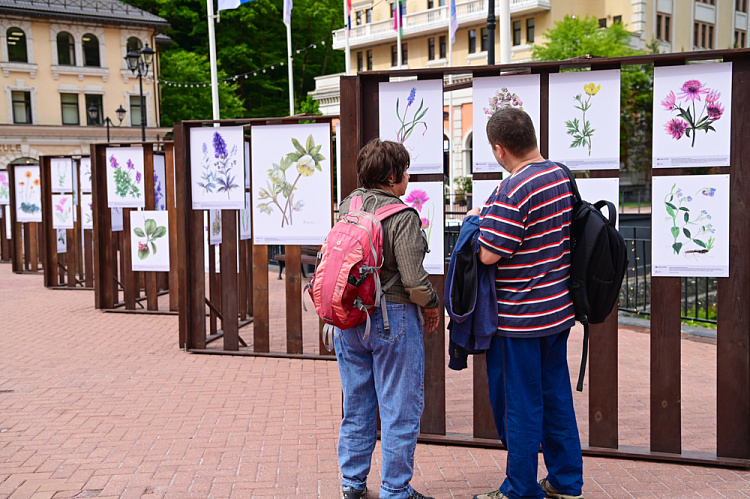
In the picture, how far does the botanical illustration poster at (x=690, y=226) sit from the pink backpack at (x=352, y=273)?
1831 millimetres

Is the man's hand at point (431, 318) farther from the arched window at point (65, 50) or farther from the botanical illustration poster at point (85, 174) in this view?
the arched window at point (65, 50)

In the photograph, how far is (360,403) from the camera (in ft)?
13.0

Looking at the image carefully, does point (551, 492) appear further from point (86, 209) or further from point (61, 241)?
point (61, 241)

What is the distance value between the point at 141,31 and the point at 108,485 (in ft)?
147

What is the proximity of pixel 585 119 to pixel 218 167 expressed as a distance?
4.50 metres

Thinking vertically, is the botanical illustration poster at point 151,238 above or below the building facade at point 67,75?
below

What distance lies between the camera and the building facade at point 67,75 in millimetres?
42625

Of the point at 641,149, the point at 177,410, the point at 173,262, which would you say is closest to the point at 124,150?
the point at 173,262

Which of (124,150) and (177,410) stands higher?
(124,150)

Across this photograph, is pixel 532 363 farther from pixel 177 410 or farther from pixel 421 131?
pixel 177 410

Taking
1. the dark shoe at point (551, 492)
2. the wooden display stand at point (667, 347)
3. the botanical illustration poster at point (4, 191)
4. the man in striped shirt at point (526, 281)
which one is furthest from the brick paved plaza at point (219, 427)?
the botanical illustration poster at point (4, 191)

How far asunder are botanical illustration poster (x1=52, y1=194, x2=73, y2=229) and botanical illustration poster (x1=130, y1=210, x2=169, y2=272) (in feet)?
14.7

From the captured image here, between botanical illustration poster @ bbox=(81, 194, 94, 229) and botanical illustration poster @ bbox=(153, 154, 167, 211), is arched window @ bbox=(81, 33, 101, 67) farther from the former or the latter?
botanical illustration poster @ bbox=(153, 154, 167, 211)

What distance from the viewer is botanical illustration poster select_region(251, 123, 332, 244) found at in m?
7.61
